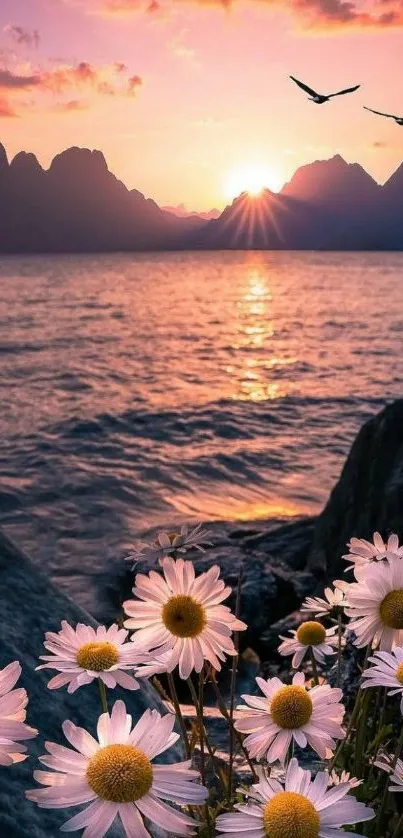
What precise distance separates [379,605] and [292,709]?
0.32 m

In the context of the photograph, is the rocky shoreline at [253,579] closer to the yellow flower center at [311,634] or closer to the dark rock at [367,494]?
the dark rock at [367,494]

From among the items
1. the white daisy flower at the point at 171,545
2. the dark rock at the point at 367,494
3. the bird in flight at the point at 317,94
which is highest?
the bird in flight at the point at 317,94

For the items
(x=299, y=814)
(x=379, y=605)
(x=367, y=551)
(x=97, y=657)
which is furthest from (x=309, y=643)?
(x=299, y=814)

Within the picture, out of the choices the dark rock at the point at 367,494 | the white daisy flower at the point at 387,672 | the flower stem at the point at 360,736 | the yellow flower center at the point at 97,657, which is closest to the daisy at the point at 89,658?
the yellow flower center at the point at 97,657

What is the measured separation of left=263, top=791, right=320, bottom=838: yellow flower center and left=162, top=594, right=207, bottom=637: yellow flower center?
1.51 ft

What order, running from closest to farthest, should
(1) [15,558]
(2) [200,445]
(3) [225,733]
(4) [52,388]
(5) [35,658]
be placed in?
(5) [35,658]
(1) [15,558]
(3) [225,733]
(2) [200,445]
(4) [52,388]

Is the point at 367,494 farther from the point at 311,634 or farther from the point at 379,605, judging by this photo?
the point at 379,605

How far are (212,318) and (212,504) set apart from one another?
39.0m

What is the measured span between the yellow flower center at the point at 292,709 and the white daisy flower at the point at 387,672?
0.13 meters

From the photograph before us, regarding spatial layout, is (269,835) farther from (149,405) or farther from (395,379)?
(395,379)

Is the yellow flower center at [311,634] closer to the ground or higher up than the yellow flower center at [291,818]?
closer to the ground

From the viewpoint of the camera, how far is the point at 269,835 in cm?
118

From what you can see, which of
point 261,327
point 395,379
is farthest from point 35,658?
point 261,327

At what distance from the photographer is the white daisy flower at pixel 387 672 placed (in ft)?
4.75
